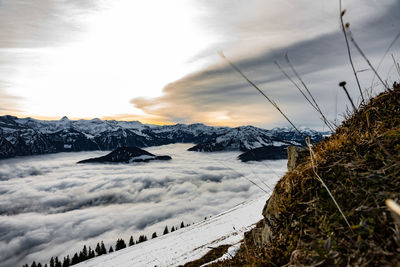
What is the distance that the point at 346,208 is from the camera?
1.82 metres

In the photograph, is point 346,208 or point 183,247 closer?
point 346,208

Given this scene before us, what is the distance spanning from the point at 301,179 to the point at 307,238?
667mm

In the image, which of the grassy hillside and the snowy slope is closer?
Result: the grassy hillside

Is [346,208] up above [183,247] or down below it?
above

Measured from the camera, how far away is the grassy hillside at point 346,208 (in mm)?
1429

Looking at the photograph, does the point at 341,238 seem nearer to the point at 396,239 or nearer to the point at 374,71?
the point at 396,239

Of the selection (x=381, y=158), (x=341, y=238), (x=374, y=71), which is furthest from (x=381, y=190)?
(x=374, y=71)

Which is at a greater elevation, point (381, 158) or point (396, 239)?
point (381, 158)

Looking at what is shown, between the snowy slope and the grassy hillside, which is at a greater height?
the grassy hillside

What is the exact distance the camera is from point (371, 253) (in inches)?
51.5

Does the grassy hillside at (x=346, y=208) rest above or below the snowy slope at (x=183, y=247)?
above

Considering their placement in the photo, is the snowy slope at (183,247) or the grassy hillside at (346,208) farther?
the snowy slope at (183,247)

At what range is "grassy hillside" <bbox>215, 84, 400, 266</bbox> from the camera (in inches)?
56.3

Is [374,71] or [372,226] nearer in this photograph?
[372,226]
